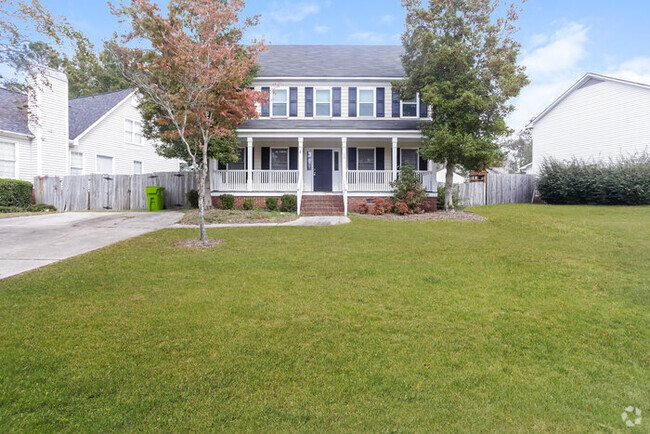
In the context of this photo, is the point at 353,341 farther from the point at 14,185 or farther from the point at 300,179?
the point at 14,185

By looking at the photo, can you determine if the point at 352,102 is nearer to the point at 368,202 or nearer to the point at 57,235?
the point at 368,202

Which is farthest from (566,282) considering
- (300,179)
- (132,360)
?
(300,179)

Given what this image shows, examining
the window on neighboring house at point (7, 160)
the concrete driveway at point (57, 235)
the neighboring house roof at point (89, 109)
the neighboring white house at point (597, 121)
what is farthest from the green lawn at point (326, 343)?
the neighboring house roof at point (89, 109)

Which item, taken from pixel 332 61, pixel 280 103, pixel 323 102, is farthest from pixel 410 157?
pixel 280 103

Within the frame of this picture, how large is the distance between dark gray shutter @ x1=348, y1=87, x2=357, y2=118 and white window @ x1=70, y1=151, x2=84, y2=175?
15.5 metres

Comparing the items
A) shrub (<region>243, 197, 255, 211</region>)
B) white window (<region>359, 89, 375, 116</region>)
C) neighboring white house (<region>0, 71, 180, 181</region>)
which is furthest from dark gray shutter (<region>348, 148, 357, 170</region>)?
neighboring white house (<region>0, 71, 180, 181</region>)

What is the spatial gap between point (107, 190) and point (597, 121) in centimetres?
2732

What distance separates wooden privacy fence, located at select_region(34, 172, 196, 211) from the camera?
55.9 ft

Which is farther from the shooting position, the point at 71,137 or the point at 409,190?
the point at 71,137

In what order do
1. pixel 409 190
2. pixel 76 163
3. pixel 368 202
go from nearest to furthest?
pixel 409 190 < pixel 368 202 < pixel 76 163

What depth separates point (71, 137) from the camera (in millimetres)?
19375

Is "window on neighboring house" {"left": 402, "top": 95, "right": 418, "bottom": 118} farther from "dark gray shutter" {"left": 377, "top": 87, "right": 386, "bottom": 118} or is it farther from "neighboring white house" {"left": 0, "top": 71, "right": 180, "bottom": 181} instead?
"neighboring white house" {"left": 0, "top": 71, "right": 180, "bottom": 181}

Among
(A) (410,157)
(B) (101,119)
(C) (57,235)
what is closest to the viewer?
(C) (57,235)

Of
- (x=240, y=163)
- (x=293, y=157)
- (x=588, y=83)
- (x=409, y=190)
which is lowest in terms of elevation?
(x=409, y=190)
